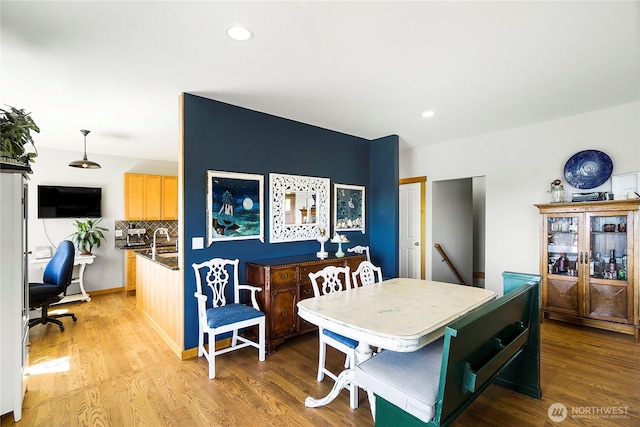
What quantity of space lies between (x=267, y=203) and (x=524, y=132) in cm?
350

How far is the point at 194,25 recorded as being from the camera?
1.89m

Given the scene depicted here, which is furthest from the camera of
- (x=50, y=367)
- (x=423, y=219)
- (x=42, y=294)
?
(x=423, y=219)

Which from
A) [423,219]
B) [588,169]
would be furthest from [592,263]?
[423,219]

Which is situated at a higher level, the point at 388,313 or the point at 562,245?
the point at 562,245

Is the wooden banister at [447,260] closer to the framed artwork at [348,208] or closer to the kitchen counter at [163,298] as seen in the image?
the framed artwork at [348,208]

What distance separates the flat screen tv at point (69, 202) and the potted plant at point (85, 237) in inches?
6.6

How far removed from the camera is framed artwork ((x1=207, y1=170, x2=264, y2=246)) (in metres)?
3.10

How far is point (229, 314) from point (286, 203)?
149 cm

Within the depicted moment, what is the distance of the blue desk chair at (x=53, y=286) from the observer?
351 centimetres

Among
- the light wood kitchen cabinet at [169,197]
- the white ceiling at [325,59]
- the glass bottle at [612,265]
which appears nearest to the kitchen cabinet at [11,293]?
the white ceiling at [325,59]

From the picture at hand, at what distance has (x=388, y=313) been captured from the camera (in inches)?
73.6

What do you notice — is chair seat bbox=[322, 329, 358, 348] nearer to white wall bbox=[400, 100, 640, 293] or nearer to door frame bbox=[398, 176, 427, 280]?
white wall bbox=[400, 100, 640, 293]

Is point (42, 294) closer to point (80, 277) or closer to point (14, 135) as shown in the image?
point (80, 277)

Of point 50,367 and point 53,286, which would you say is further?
point 53,286
